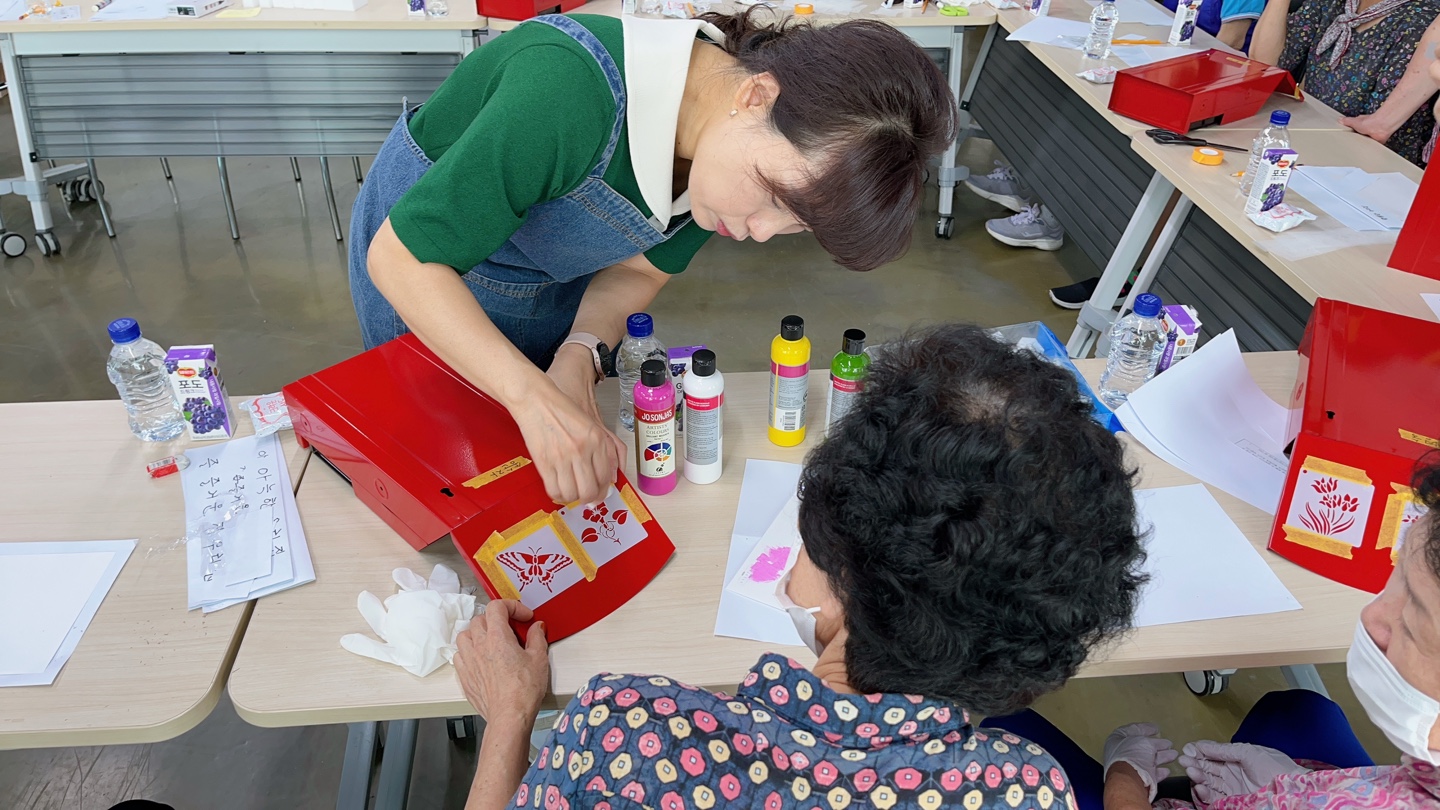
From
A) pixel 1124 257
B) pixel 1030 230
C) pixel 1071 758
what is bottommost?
pixel 1030 230

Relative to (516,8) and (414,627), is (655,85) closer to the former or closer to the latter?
(414,627)

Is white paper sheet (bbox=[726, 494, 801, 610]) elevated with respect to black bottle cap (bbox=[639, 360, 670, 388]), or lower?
lower

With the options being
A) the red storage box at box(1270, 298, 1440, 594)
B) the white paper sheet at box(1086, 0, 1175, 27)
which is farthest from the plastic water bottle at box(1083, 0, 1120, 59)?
the red storage box at box(1270, 298, 1440, 594)

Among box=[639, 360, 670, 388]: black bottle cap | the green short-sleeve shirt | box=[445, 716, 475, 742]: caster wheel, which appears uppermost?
the green short-sleeve shirt

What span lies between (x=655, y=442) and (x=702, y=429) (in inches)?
2.7

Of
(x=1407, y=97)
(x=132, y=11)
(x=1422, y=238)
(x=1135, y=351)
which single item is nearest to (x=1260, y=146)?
(x=1422, y=238)

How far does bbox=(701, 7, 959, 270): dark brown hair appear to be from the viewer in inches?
40.0

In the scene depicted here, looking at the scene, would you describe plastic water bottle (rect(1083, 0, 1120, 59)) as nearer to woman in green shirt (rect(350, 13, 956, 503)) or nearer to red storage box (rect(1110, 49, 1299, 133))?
red storage box (rect(1110, 49, 1299, 133))

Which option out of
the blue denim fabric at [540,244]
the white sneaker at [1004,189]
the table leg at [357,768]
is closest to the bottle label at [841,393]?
the blue denim fabric at [540,244]

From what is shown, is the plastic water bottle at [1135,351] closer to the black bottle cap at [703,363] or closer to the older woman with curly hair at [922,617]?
the black bottle cap at [703,363]

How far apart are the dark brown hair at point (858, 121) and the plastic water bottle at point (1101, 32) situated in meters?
2.15

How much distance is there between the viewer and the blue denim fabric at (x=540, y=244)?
126cm

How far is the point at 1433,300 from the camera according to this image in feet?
5.51

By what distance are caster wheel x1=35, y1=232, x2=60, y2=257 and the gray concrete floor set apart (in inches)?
1.5
